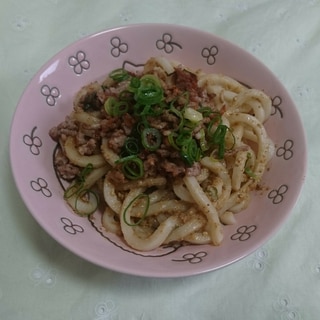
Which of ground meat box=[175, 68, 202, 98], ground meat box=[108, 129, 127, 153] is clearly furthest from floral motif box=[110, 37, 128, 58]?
ground meat box=[108, 129, 127, 153]

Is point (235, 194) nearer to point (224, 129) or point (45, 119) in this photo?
point (224, 129)

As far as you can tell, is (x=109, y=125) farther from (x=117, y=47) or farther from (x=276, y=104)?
(x=276, y=104)

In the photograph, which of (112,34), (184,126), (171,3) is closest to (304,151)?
(184,126)

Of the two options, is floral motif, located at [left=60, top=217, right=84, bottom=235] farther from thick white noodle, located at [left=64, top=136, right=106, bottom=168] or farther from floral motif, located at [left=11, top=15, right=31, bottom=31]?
floral motif, located at [left=11, top=15, right=31, bottom=31]

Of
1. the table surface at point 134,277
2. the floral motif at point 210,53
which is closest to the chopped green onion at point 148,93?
the floral motif at point 210,53

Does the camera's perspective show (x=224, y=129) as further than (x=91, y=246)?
Yes

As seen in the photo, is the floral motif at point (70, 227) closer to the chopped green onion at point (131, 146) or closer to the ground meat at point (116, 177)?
the ground meat at point (116, 177)
